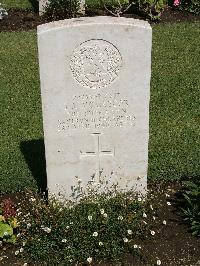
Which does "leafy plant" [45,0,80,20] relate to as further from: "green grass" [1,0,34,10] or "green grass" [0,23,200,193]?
"green grass" [1,0,34,10]

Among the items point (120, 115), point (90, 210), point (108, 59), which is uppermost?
point (108, 59)

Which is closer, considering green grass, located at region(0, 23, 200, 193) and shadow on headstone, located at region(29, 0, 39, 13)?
green grass, located at region(0, 23, 200, 193)

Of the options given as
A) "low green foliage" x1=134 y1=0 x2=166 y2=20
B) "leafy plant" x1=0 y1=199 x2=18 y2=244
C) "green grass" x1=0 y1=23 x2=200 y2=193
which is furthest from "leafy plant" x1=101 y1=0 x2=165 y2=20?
"leafy plant" x1=0 y1=199 x2=18 y2=244

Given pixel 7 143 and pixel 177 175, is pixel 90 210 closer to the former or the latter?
pixel 177 175

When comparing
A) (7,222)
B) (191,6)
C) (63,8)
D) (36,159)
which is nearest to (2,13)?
(63,8)

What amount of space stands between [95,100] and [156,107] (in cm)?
326

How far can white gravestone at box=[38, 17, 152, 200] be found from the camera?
497 cm

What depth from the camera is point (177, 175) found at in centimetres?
646

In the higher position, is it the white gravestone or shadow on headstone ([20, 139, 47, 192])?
the white gravestone

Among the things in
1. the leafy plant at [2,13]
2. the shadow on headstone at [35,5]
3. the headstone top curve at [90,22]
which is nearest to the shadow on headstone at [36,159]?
the headstone top curve at [90,22]

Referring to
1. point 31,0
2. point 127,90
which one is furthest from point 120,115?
point 31,0

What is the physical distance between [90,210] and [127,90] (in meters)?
1.26

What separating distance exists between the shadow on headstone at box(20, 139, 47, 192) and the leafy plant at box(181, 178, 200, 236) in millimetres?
1627

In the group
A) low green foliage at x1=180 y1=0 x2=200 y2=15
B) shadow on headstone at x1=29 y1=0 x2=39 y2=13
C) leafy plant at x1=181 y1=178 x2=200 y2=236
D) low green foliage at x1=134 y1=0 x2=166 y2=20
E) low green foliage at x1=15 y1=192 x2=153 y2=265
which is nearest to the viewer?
low green foliage at x1=15 y1=192 x2=153 y2=265
